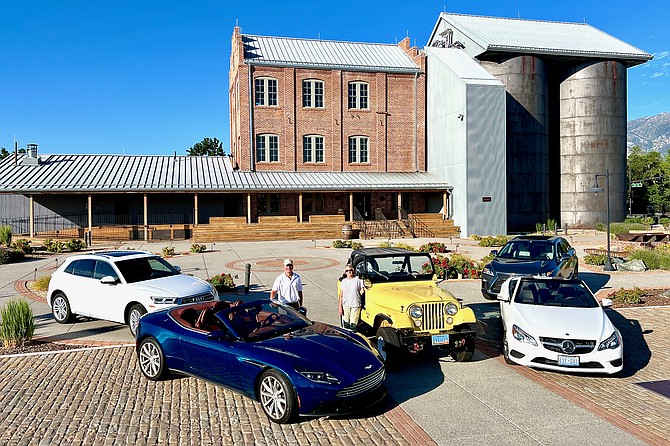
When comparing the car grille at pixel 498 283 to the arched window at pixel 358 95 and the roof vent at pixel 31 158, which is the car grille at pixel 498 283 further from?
the roof vent at pixel 31 158

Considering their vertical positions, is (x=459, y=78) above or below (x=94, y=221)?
above

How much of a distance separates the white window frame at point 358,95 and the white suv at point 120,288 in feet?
108

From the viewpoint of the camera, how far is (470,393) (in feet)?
24.6

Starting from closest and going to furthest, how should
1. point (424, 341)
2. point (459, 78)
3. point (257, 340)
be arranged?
point (257, 340) → point (424, 341) → point (459, 78)

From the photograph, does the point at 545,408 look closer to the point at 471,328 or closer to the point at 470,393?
the point at 470,393

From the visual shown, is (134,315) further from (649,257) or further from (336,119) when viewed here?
(336,119)

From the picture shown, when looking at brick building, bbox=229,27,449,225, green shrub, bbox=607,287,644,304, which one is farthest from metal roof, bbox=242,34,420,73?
green shrub, bbox=607,287,644,304

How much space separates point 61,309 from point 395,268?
7.69 metres

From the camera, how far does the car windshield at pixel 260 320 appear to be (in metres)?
7.39

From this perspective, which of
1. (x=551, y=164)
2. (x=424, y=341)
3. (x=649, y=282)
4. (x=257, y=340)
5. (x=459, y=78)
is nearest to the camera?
(x=257, y=340)

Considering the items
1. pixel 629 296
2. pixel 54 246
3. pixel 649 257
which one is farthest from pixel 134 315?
pixel 54 246

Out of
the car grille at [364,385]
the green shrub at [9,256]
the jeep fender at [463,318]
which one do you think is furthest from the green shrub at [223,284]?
the green shrub at [9,256]

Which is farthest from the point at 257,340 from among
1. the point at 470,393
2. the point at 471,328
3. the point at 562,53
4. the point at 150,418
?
the point at 562,53

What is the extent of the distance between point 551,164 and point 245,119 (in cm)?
2574
